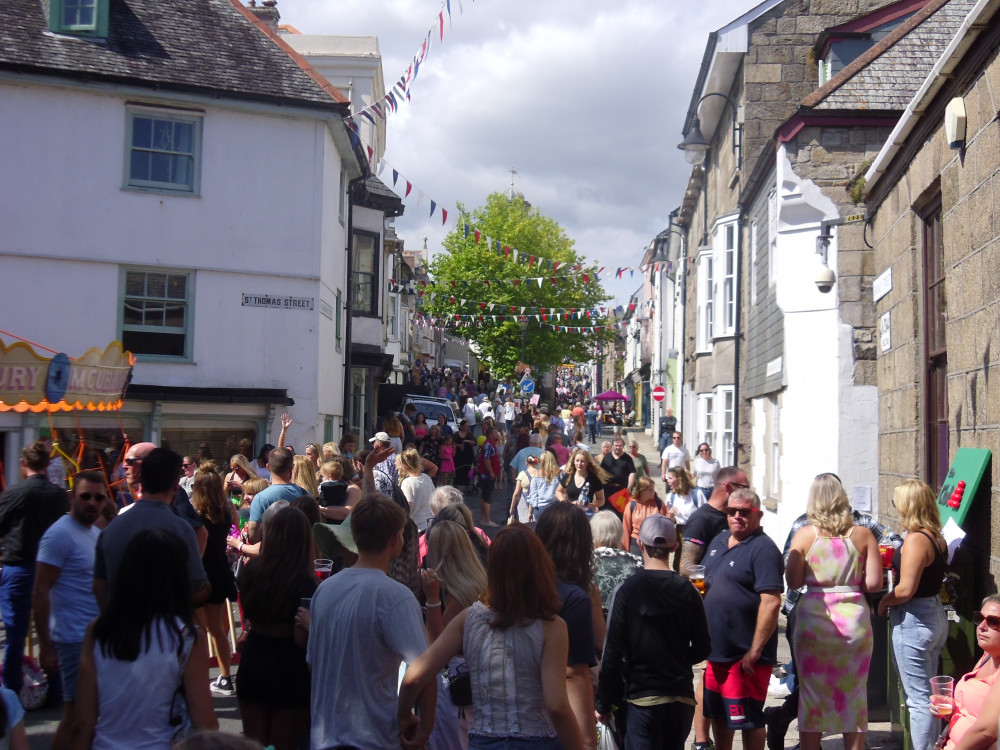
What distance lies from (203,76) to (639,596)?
48.5ft

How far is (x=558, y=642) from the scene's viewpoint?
3.99 m

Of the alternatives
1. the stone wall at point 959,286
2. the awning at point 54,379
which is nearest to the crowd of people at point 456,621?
the stone wall at point 959,286

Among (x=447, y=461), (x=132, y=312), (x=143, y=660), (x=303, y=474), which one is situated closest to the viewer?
(x=143, y=660)

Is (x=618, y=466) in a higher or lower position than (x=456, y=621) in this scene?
higher

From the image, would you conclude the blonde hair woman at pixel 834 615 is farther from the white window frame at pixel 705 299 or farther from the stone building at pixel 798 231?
the white window frame at pixel 705 299

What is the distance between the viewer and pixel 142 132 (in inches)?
671

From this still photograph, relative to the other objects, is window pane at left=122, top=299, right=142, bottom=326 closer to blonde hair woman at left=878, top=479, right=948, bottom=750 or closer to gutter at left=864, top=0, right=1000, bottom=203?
gutter at left=864, top=0, right=1000, bottom=203

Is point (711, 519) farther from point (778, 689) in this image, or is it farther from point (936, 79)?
point (936, 79)

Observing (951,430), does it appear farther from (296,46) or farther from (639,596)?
(296,46)

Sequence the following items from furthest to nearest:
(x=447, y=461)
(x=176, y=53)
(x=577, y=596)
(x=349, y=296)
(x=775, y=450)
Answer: (x=447, y=461), (x=349, y=296), (x=176, y=53), (x=775, y=450), (x=577, y=596)

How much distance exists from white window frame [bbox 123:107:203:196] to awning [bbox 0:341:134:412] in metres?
5.65

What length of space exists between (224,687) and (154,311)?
34.9ft

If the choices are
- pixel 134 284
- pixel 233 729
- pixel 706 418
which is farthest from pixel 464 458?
pixel 233 729

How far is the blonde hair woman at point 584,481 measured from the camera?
12.1 m
